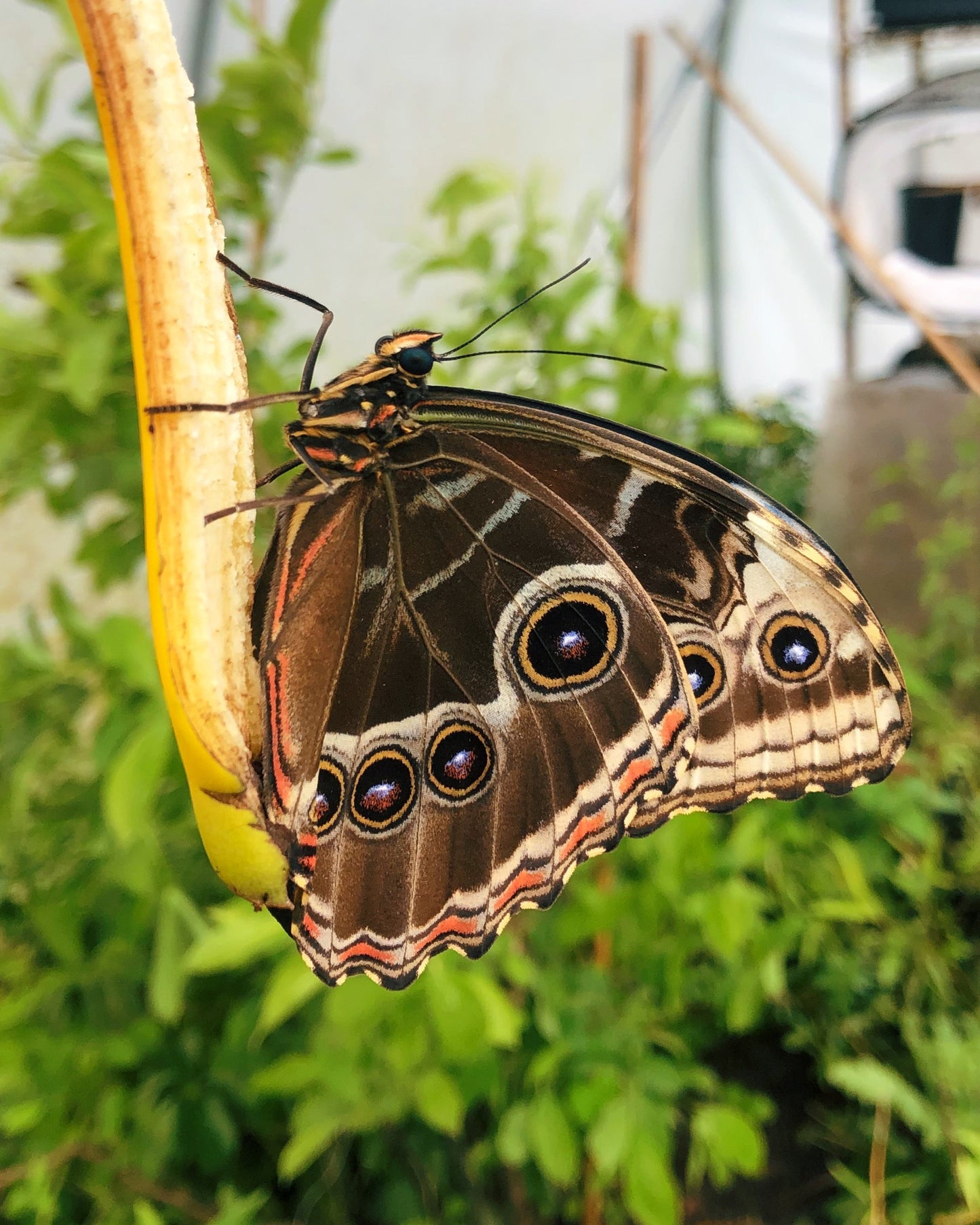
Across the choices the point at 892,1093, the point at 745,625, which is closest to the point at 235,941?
the point at 745,625

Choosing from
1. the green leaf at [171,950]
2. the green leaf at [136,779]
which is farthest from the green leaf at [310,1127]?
the green leaf at [136,779]

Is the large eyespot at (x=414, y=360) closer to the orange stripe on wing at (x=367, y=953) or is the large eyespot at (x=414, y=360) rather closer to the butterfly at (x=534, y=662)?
the butterfly at (x=534, y=662)

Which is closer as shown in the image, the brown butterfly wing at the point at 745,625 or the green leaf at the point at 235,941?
the brown butterfly wing at the point at 745,625

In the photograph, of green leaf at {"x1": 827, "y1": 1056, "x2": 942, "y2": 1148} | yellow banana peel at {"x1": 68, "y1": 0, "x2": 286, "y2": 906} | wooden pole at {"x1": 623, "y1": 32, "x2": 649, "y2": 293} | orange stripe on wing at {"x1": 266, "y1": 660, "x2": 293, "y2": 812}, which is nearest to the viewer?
yellow banana peel at {"x1": 68, "y1": 0, "x2": 286, "y2": 906}

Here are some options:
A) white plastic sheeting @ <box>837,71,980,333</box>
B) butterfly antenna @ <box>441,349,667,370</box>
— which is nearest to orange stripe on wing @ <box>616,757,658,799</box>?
butterfly antenna @ <box>441,349,667,370</box>

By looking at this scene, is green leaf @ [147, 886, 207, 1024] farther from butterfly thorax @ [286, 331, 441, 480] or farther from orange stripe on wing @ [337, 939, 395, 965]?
butterfly thorax @ [286, 331, 441, 480]

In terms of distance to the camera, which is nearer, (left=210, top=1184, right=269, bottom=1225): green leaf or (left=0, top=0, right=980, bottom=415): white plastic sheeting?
(left=210, top=1184, right=269, bottom=1225): green leaf
